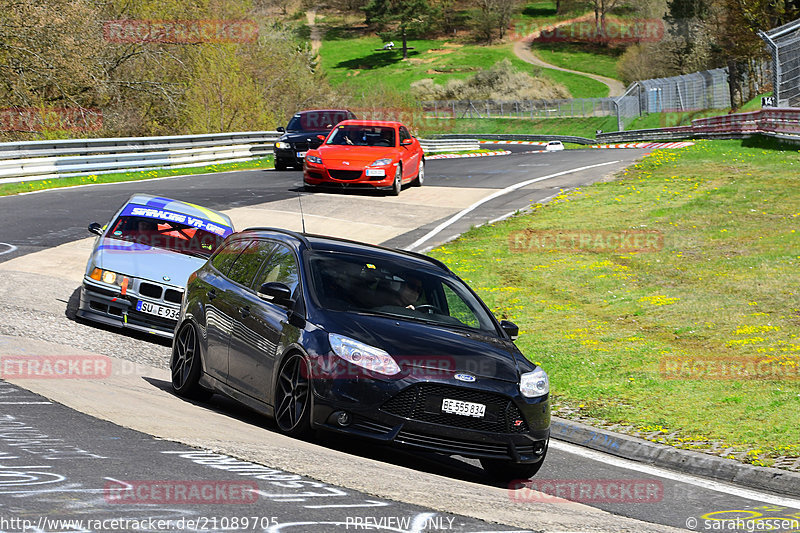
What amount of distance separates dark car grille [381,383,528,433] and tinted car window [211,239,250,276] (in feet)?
9.61

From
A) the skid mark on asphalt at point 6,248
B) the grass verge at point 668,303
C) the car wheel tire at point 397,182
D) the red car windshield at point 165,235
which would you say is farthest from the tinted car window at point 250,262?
the car wheel tire at point 397,182

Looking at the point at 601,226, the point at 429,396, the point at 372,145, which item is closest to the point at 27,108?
the point at 372,145

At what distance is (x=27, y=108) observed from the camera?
35.7m

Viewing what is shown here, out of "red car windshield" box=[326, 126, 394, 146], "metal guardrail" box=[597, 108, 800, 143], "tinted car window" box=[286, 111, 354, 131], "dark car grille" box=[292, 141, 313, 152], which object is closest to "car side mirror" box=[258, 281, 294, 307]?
"red car windshield" box=[326, 126, 394, 146]

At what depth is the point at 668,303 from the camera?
49.5ft

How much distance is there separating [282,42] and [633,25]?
86.2 m

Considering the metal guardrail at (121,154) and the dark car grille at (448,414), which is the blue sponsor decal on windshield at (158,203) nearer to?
the dark car grille at (448,414)

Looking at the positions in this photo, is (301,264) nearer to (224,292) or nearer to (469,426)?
(224,292)

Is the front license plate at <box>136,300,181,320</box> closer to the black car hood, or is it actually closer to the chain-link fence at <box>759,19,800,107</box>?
the black car hood

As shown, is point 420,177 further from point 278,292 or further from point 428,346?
point 428,346

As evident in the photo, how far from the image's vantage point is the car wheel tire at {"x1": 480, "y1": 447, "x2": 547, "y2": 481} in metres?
7.69

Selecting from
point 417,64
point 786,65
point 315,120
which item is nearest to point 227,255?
point 315,120

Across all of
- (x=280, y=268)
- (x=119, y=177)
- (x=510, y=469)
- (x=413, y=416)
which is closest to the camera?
(x=413, y=416)

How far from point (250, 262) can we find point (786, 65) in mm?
35895
